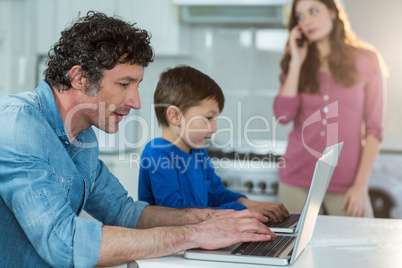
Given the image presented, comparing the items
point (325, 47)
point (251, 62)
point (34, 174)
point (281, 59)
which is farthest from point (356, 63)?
point (34, 174)

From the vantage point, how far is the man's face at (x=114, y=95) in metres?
1.32

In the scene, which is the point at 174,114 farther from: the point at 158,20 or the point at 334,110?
the point at 158,20

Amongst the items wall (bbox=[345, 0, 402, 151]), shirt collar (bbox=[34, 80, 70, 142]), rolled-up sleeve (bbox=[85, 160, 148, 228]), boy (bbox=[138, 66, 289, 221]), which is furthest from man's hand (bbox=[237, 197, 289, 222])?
wall (bbox=[345, 0, 402, 151])

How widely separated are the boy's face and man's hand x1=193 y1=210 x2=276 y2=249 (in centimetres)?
60

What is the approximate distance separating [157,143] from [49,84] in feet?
1.51

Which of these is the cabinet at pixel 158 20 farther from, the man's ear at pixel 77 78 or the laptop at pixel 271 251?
the laptop at pixel 271 251

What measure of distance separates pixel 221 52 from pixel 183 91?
6.00 ft

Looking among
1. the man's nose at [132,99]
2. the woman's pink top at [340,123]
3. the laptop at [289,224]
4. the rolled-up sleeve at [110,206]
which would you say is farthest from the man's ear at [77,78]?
the woman's pink top at [340,123]

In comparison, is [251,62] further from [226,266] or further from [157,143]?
[226,266]

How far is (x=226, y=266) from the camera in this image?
1.05 meters

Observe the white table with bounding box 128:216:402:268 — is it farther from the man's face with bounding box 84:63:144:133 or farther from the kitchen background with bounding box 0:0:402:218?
the kitchen background with bounding box 0:0:402:218

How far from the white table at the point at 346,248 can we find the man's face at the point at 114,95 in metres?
0.43

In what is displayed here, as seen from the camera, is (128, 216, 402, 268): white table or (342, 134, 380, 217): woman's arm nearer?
(128, 216, 402, 268): white table

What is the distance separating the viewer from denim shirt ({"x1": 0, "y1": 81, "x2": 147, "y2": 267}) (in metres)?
1.07
